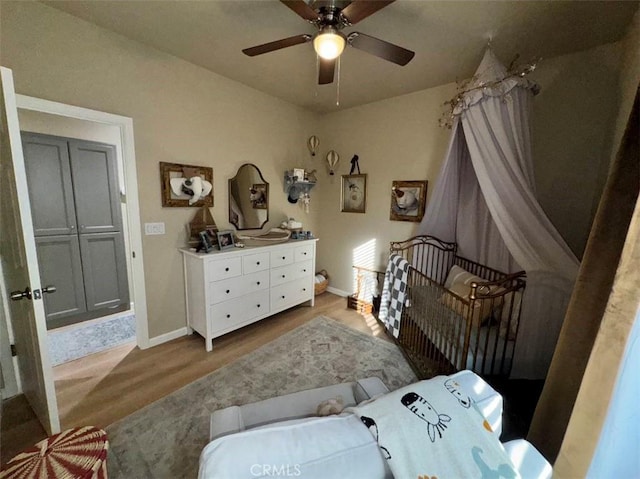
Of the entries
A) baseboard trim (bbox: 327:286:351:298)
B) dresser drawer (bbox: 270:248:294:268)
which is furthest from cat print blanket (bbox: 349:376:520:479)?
baseboard trim (bbox: 327:286:351:298)

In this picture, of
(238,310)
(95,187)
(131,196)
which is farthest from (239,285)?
(95,187)

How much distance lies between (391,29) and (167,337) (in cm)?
337

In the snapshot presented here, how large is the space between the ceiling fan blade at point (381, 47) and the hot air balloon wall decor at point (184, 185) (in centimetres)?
183

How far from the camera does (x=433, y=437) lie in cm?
63

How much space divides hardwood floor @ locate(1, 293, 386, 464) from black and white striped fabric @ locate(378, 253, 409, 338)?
0.87ft

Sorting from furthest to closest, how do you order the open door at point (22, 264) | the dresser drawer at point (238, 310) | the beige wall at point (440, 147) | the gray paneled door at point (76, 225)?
the gray paneled door at point (76, 225) → the dresser drawer at point (238, 310) → the beige wall at point (440, 147) → the open door at point (22, 264)

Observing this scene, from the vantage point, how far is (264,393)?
189 cm

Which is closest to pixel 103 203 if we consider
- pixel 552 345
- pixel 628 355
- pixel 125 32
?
pixel 125 32

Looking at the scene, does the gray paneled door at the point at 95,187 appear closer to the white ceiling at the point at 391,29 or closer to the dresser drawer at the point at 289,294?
the white ceiling at the point at 391,29

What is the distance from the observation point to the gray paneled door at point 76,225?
9.48ft

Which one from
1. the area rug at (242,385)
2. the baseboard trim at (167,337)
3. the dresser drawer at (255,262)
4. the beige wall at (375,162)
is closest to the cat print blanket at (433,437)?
the area rug at (242,385)

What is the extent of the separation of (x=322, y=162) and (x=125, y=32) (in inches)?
100

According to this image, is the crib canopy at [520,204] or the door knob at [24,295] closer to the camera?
the door knob at [24,295]

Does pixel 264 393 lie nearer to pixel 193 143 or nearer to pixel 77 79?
pixel 193 143
